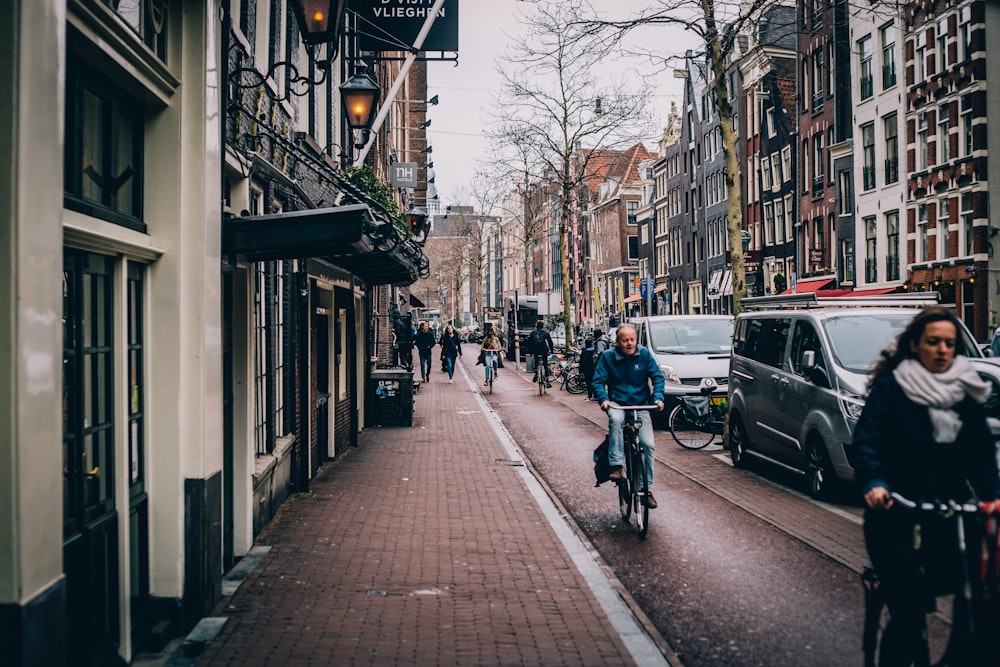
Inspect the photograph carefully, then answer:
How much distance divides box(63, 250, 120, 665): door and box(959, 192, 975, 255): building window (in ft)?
98.9

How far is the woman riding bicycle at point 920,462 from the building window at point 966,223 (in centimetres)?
2894

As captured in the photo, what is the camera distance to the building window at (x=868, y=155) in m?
37.2

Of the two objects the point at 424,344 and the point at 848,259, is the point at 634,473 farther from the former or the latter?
the point at 848,259

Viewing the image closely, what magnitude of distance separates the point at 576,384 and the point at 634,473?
1908 cm

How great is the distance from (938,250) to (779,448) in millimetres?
23738

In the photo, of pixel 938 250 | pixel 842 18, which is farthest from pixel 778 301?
pixel 842 18

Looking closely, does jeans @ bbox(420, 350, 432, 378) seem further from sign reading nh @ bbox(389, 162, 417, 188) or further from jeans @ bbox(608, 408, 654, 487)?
jeans @ bbox(608, 408, 654, 487)

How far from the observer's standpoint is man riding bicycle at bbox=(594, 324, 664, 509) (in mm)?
9094

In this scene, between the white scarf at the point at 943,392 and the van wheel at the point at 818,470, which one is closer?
the white scarf at the point at 943,392

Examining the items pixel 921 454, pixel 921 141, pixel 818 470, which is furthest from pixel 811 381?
pixel 921 141

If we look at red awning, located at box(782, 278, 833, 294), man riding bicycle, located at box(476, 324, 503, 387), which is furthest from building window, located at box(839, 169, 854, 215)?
man riding bicycle, located at box(476, 324, 503, 387)

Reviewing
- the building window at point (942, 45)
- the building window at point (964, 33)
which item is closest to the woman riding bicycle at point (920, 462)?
the building window at point (964, 33)

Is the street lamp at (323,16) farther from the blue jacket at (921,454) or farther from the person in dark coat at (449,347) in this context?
the person in dark coat at (449,347)

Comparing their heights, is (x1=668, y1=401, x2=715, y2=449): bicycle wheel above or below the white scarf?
below
